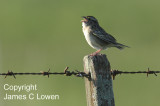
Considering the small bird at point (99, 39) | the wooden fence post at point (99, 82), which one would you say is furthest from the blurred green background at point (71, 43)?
the wooden fence post at point (99, 82)

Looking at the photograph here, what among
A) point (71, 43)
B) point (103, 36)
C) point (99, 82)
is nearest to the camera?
point (99, 82)

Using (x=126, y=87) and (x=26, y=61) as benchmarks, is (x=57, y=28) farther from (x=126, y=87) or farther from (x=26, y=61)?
(x=126, y=87)

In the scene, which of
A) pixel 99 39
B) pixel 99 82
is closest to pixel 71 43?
pixel 99 39

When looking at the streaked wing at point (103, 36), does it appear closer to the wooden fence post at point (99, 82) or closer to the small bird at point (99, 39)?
the small bird at point (99, 39)

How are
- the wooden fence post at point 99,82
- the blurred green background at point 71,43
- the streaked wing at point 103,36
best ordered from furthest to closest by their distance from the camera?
the blurred green background at point 71,43
the streaked wing at point 103,36
the wooden fence post at point 99,82

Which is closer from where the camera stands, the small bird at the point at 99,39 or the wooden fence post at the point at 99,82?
the wooden fence post at the point at 99,82

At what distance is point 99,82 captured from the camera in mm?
8453

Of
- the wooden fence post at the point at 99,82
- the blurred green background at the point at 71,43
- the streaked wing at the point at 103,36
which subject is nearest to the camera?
the wooden fence post at the point at 99,82

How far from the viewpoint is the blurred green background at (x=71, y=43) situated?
18.8m

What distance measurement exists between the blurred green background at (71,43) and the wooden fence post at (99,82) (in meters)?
8.60

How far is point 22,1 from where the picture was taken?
34844mm

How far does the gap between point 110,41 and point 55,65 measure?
9.51 metres

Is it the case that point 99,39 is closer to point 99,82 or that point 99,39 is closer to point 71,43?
point 99,82

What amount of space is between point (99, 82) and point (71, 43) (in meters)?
17.4
